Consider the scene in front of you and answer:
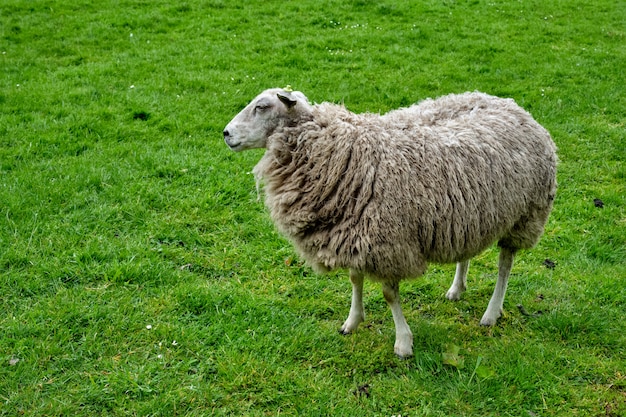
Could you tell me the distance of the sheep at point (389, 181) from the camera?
402 centimetres

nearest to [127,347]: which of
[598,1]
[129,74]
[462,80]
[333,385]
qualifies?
[333,385]

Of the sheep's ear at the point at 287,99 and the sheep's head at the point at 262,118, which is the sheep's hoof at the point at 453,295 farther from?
the sheep's ear at the point at 287,99

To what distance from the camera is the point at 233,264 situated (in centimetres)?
539

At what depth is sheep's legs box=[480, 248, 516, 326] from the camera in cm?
480

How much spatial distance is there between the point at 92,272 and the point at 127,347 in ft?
3.21

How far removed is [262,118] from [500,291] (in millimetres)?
2380

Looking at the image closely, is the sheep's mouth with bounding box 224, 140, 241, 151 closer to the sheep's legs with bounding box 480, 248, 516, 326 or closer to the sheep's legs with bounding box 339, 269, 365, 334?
the sheep's legs with bounding box 339, 269, 365, 334

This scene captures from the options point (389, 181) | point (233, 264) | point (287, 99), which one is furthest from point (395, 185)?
point (233, 264)

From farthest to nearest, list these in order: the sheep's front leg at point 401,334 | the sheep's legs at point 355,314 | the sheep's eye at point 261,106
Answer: the sheep's legs at point 355,314 < the sheep's front leg at point 401,334 < the sheep's eye at point 261,106

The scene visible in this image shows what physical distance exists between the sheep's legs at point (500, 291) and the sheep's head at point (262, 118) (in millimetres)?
2022

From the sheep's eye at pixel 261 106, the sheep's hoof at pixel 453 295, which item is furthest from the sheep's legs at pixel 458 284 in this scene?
the sheep's eye at pixel 261 106

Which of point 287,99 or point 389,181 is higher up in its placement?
point 287,99

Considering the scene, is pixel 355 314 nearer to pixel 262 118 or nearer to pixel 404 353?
pixel 404 353

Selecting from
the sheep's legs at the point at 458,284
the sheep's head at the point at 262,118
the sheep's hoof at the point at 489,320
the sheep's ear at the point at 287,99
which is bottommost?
the sheep's hoof at the point at 489,320
